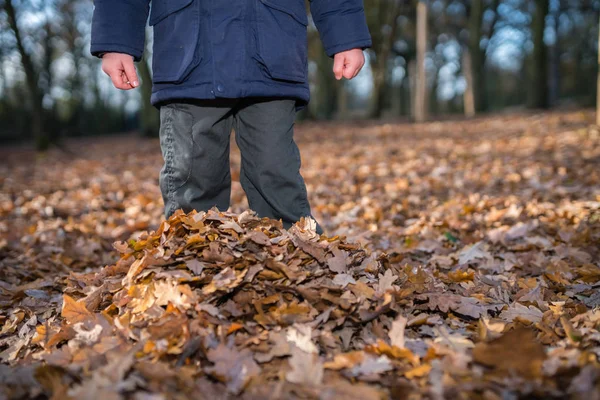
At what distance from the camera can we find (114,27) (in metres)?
2.06

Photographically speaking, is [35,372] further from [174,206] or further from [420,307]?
[420,307]

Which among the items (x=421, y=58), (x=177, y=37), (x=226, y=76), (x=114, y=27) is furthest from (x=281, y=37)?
(x=421, y=58)

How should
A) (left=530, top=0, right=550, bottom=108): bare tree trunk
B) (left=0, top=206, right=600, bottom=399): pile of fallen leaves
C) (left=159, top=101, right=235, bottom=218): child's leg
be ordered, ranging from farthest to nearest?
(left=530, top=0, right=550, bottom=108): bare tree trunk < (left=159, top=101, right=235, bottom=218): child's leg < (left=0, top=206, right=600, bottom=399): pile of fallen leaves

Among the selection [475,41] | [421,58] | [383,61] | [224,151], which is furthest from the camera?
[475,41]

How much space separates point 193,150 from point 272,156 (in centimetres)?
37

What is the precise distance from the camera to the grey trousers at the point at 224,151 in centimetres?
222

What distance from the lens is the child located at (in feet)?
6.84

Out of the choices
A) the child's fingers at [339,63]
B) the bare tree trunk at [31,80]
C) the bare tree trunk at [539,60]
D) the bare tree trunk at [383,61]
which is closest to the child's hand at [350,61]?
the child's fingers at [339,63]

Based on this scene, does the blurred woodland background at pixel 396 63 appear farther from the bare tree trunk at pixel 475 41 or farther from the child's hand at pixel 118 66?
the child's hand at pixel 118 66

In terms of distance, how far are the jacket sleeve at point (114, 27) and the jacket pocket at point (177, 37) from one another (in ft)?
0.33

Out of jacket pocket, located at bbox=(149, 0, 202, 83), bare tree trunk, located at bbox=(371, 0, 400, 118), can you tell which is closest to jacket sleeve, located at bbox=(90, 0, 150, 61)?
jacket pocket, located at bbox=(149, 0, 202, 83)

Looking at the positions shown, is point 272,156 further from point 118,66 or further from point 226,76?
point 118,66

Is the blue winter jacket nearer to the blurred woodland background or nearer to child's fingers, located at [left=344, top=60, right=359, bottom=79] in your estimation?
child's fingers, located at [left=344, top=60, right=359, bottom=79]

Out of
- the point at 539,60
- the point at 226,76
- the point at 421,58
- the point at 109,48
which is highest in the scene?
the point at 421,58
